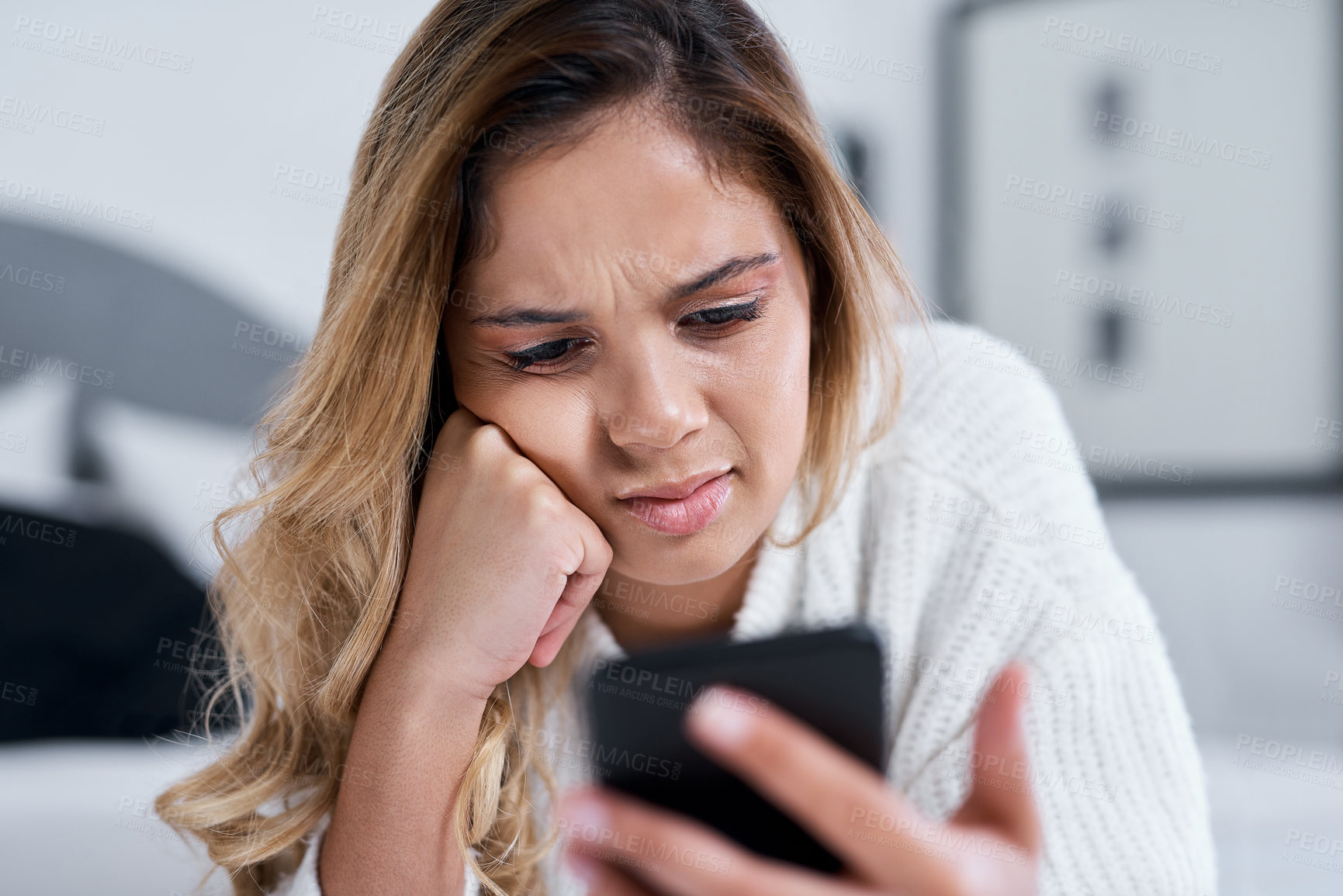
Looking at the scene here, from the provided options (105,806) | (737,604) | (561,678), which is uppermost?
(737,604)

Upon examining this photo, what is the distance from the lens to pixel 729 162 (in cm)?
82

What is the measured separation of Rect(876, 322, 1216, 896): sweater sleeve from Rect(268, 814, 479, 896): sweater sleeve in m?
0.52

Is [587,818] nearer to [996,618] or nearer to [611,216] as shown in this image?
[611,216]

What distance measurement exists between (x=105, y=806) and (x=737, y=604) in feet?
3.41

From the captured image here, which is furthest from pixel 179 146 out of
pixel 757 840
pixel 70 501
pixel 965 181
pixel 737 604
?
pixel 965 181

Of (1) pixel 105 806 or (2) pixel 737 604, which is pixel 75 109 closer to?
(1) pixel 105 806

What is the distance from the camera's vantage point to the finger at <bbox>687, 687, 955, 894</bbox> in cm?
53

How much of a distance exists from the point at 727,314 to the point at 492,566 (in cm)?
34
